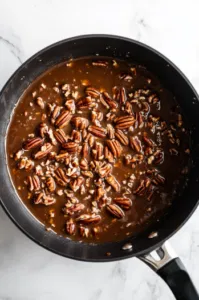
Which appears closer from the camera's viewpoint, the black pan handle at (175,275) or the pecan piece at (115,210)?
the black pan handle at (175,275)

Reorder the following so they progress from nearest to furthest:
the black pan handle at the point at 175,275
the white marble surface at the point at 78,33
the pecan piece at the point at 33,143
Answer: the black pan handle at the point at 175,275
the pecan piece at the point at 33,143
the white marble surface at the point at 78,33

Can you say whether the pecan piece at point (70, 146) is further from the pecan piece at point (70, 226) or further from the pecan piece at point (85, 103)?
the pecan piece at point (70, 226)

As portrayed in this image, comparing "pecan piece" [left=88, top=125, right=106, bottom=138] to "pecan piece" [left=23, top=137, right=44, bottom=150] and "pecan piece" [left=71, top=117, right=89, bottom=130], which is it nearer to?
"pecan piece" [left=71, top=117, right=89, bottom=130]

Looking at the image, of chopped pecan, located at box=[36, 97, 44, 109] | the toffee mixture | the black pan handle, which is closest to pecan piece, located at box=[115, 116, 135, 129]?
the toffee mixture

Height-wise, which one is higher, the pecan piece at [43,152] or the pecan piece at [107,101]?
the pecan piece at [107,101]

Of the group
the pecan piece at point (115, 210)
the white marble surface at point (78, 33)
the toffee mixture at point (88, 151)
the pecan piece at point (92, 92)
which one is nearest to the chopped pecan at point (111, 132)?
the toffee mixture at point (88, 151)

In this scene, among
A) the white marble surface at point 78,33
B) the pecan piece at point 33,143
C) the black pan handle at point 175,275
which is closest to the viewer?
the black pan handle at point 175,275

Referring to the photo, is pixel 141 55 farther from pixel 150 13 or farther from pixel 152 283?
pixel 152 283
